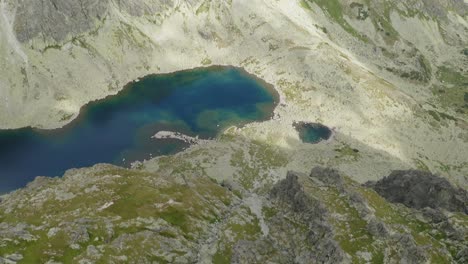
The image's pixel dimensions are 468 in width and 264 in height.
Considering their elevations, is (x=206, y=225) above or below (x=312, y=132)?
above

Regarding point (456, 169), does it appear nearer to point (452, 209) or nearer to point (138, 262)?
point (452, 209)

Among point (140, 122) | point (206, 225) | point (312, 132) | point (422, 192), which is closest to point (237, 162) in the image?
point (312, 132)

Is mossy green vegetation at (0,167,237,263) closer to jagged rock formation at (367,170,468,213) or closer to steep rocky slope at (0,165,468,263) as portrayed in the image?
steep rocky slope at (0,165,468,263)

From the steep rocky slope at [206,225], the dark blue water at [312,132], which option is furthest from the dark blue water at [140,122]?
Result: the steep rocky slope at [206,225]

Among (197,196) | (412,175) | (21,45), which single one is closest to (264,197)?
(197,196)

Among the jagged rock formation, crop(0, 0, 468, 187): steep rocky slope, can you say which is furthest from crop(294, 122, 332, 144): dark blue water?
the jagged rock formation

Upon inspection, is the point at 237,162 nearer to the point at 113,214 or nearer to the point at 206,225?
the point at 206,225

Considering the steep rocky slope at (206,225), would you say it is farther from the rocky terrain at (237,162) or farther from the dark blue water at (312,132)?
the dark blue water at (312,132)
